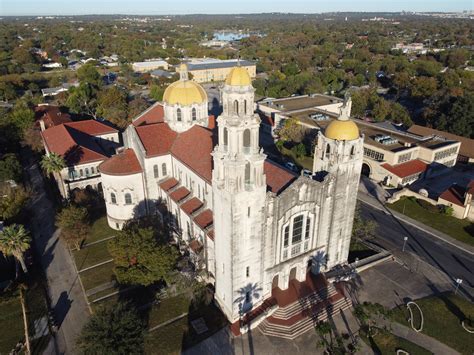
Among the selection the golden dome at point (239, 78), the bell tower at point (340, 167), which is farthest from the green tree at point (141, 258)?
the golden dome at point (239, 78)

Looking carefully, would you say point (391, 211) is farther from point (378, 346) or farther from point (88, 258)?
point (88, 258)

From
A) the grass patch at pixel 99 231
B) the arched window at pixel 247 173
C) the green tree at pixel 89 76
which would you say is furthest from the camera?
the green tree at pixel 89 76

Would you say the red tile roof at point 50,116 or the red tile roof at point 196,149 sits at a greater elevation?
the red tile roof at point 196,149

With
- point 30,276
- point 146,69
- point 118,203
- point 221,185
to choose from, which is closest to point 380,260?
point 221,185

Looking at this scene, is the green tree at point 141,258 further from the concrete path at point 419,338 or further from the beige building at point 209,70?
the beige building at point 209,70

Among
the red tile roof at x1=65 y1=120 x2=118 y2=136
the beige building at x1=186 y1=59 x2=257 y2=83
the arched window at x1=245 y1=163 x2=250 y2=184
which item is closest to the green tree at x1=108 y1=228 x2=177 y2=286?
the arched window at x1=245 y1=163 x2=250 y2=184

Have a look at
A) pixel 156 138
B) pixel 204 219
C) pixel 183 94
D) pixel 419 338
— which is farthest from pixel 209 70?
pixel 419 338
